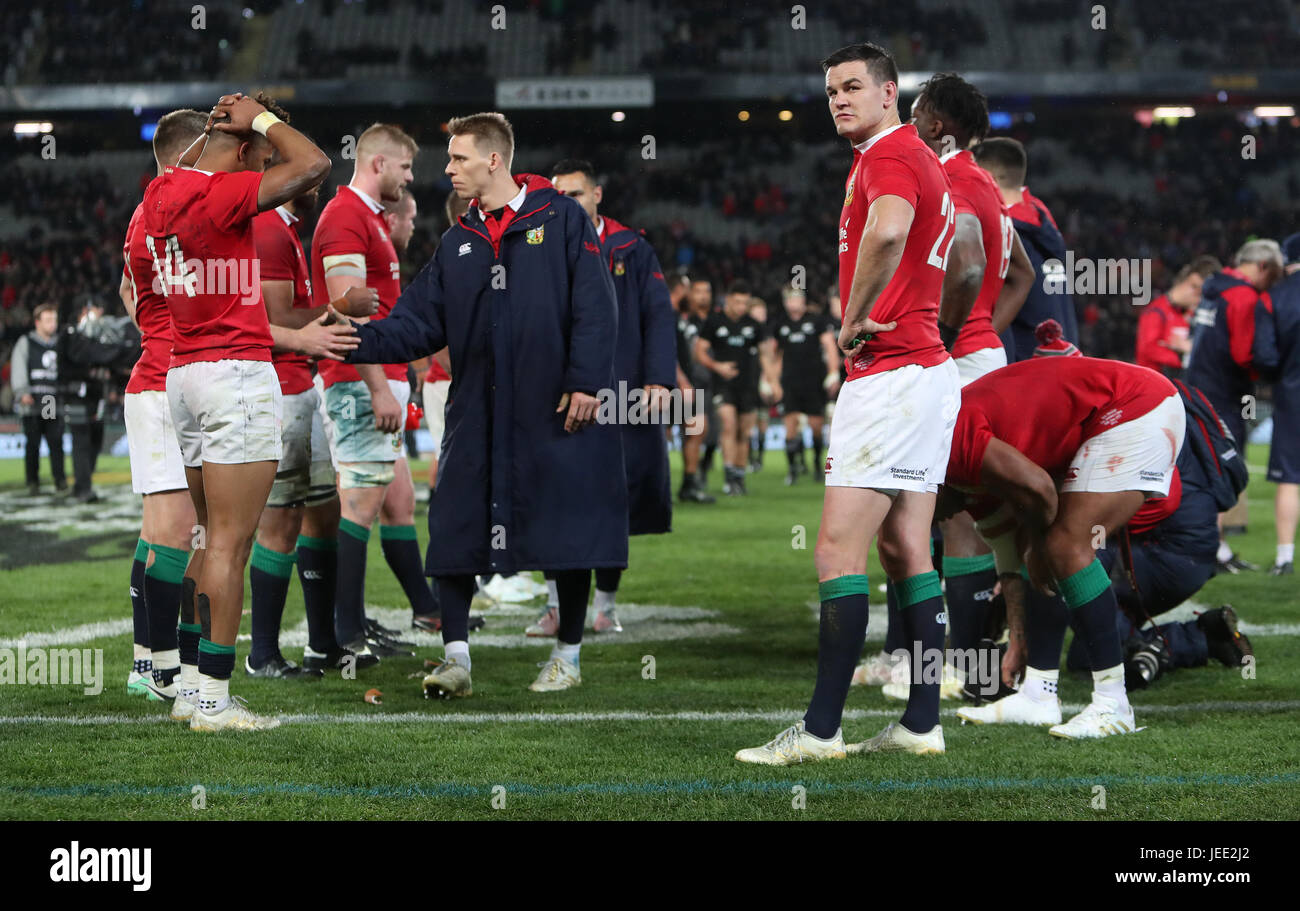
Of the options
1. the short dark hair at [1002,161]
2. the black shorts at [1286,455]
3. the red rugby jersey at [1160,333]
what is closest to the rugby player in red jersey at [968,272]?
the short dark hair at [1002,161]

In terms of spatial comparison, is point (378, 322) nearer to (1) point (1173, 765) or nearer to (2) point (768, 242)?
(1) point (1173, 765)

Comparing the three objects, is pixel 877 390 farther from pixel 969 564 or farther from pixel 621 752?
pixel 621 752

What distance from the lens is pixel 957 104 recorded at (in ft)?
17.6

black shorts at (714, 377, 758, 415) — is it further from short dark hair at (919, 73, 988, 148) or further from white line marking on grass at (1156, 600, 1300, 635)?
short dark hair at (919, 73, 988, 148)

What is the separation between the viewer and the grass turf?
383 centimetres

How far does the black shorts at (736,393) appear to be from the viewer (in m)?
16.0

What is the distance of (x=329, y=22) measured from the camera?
3941 centimetres

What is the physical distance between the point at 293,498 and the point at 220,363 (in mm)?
1172

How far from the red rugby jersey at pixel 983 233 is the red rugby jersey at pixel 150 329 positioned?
121 inches

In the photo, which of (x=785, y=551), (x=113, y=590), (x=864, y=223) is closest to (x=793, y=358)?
(x=785, y=551)

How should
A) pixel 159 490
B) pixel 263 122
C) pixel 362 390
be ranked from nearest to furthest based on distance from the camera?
pixel 263 122
pixel 159 490
pixel 362 390

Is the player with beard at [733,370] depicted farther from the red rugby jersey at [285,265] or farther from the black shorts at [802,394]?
the red rugby jersey at [285,265]

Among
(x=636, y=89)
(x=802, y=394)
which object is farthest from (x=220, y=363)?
(x=636, y=89)
